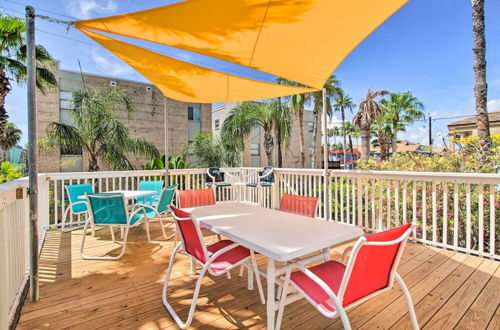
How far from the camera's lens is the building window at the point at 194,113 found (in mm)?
15148

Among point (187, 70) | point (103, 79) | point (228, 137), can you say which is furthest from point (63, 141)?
point (187, 70)

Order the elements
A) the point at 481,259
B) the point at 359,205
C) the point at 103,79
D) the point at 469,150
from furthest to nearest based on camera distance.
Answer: the point at 103,79 < the point at 469,150 < the point at 359,205 < the point at 481,259

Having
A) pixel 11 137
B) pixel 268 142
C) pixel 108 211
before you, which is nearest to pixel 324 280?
pixel 108 211


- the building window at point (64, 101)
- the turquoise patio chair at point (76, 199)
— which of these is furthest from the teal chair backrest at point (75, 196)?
the building window at point (64, 101)

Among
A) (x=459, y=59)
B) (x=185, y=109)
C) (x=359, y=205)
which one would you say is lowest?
(x=359, y=205)

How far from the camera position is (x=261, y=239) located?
1598mm

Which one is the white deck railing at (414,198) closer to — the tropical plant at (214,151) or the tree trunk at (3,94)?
the tree trunk at (3,94)

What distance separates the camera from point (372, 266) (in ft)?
4.13

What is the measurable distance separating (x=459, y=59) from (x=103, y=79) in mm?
19972

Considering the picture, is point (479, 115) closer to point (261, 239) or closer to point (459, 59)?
Answer: point (261, 239)

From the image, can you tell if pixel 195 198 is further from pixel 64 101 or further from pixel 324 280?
pixel 64 101

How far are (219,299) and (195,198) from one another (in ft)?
4.14

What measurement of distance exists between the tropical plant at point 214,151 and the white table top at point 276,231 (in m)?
9.91

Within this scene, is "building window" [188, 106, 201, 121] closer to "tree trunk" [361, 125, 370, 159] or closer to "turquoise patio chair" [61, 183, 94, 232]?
"tree trunk" [361, 125, 370, 159]
